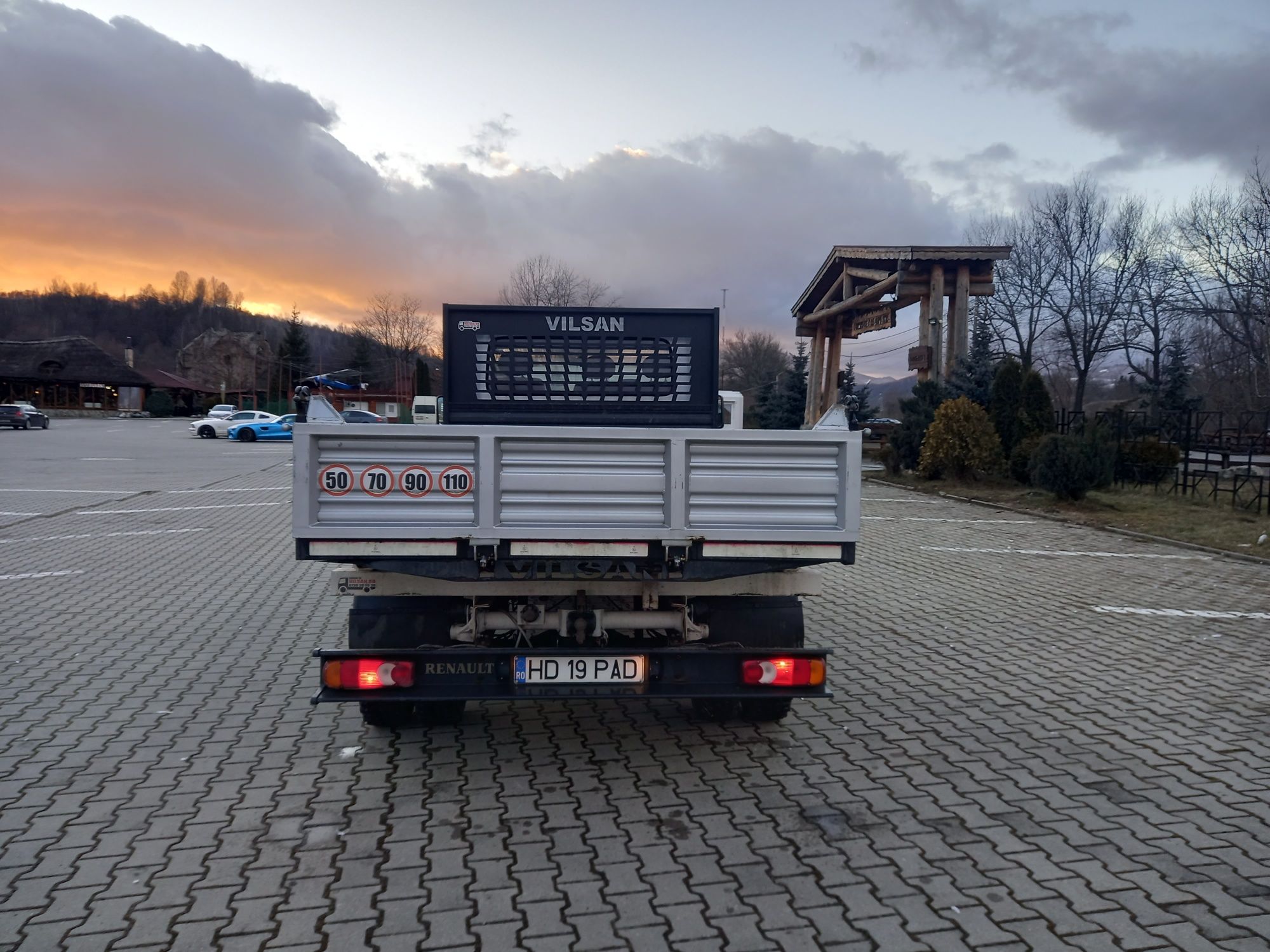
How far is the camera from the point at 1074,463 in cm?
1522

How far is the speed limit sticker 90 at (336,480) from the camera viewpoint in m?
3.84

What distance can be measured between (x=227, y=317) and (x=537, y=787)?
14003 centimetres

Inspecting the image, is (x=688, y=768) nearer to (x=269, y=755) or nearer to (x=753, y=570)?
(x=753, y=570)

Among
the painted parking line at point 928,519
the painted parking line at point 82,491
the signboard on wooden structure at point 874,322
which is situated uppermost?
the signboard on wooden structure at point 874,322

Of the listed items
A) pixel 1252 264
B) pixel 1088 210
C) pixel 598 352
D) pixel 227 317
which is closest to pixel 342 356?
pixel 227 317

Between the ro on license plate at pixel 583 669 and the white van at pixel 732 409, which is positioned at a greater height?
the white van at pixel 732 409

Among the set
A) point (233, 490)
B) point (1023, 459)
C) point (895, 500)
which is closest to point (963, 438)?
point (1023, 459)

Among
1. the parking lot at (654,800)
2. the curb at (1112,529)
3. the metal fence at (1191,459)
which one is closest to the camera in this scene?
the parking lot at (654,800)

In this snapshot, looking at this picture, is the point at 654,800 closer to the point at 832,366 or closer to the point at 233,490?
the point at 233,490

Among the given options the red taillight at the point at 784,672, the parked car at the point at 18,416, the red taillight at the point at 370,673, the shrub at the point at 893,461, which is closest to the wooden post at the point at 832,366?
the shrub at the point at 893,461

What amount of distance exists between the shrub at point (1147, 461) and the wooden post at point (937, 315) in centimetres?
446

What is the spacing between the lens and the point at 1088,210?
39.6 metres

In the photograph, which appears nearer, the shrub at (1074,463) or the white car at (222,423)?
the shrub at (1074,463)

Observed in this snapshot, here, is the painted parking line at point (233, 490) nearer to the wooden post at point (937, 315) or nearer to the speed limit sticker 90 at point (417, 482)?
the wooden post at point (937, 315)
